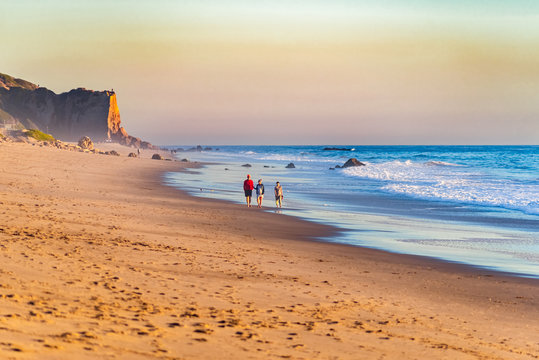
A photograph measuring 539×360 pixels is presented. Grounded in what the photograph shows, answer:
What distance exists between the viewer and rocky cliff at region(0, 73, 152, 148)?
177 m

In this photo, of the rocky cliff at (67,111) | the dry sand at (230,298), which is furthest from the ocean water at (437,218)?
the rocky cliff at (67,111)

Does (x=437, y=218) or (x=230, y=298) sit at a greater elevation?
(x=437, y=218)

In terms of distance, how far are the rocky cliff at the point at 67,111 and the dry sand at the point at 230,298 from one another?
164805mm

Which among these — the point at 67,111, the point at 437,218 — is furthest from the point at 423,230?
the point at 67,111

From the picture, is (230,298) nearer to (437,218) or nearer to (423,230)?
(423,230)

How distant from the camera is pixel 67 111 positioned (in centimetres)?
18750

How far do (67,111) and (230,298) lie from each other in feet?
639

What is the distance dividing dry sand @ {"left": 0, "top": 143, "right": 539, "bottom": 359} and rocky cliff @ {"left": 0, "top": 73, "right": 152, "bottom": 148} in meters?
165

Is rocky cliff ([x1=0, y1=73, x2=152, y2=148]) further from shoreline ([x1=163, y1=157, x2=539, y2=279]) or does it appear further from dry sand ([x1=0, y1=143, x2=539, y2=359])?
dry sand ([x1=0, y1=143, x2=539, y2=359])

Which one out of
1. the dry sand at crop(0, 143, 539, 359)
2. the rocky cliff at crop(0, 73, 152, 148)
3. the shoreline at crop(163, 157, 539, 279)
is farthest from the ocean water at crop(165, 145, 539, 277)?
the rocky cliff at crop(0, 73, 152, 148)

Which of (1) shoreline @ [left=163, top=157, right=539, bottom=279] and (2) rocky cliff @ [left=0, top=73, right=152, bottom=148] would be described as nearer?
(1) shoreline @ [left=163, top=157, right=539, bottom=279]

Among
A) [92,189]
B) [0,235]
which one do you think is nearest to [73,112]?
[92,189]

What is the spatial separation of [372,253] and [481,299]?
163 inches

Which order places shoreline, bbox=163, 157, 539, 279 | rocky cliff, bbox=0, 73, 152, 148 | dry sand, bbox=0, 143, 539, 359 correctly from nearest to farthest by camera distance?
dry sand, bbox=0, 143, 539, 359 < shoreline, bbox=163, 157, 539, 279 < rocky cliff, bbox=0, 73, 152, 148
